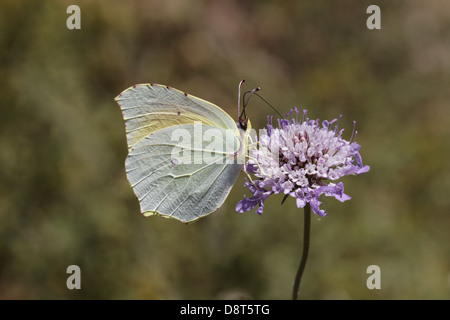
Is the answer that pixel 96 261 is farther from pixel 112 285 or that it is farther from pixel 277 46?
pixel 277 46

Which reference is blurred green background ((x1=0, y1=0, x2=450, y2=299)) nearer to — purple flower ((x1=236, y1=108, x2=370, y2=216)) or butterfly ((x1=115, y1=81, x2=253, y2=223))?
butterfly ((x1=115, y1=81, x2=253, y2=223))

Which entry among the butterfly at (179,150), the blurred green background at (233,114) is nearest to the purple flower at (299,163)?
the butterfly at (179,150)

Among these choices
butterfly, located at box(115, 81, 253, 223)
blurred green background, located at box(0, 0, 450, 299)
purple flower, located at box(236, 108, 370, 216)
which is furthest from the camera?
blurred green background, located at box(0, 0, 450, 299)

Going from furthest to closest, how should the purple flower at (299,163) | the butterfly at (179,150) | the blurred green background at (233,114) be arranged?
the blurred green background at (233,114)
the butterfly at (179,150)
the purple flower at (299,163)

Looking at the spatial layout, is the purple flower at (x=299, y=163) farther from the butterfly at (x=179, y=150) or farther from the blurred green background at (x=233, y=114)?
the blurred green background at (x=233, y=114)

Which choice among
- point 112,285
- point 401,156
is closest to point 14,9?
point 112,285

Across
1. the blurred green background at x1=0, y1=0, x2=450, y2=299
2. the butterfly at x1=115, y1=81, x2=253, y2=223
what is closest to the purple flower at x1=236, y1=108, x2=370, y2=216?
the butterfly at x1=115, y1=81, x2=253, y2=223
